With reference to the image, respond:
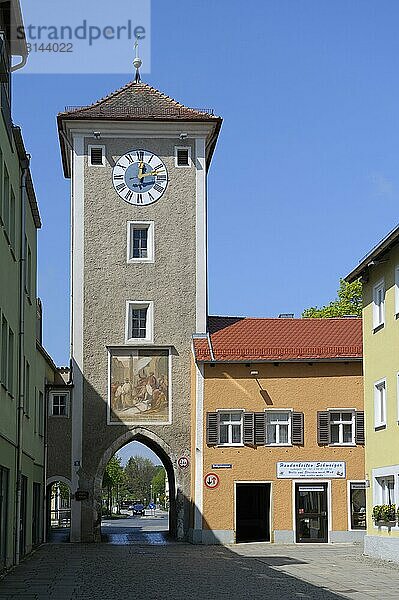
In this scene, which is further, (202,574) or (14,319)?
(14,319)

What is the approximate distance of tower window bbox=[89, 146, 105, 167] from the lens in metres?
45.8

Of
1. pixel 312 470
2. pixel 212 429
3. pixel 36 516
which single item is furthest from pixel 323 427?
pixel 36 516

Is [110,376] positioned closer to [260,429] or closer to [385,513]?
[260,429]

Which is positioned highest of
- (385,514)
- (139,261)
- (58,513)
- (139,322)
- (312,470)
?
(139,261)

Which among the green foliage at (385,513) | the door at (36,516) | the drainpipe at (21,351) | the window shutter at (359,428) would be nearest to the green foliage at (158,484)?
the door at (36,516)

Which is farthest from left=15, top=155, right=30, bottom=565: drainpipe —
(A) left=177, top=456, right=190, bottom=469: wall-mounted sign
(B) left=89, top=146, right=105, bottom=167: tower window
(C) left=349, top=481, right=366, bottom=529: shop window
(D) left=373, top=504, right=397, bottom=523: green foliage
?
(B) left=89, top=146, right=105, bottom=167: tower window

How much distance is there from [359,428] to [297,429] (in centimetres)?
228

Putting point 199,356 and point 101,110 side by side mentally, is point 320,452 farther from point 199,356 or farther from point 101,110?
point 101,110

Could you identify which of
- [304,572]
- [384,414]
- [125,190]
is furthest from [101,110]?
[304,572]

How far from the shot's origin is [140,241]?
45438 mm

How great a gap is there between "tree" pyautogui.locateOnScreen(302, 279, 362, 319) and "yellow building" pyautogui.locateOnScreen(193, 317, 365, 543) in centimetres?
1621

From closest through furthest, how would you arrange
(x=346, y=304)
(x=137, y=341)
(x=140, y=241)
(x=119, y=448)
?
(x=119, y=448) < (x=137, y=341) < (x=140, y=241) < (x=346, y=304)

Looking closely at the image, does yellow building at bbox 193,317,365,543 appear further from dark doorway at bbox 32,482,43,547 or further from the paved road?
dark doorway at bbox 32,482,43,547

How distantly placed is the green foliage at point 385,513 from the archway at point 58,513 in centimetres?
1646
